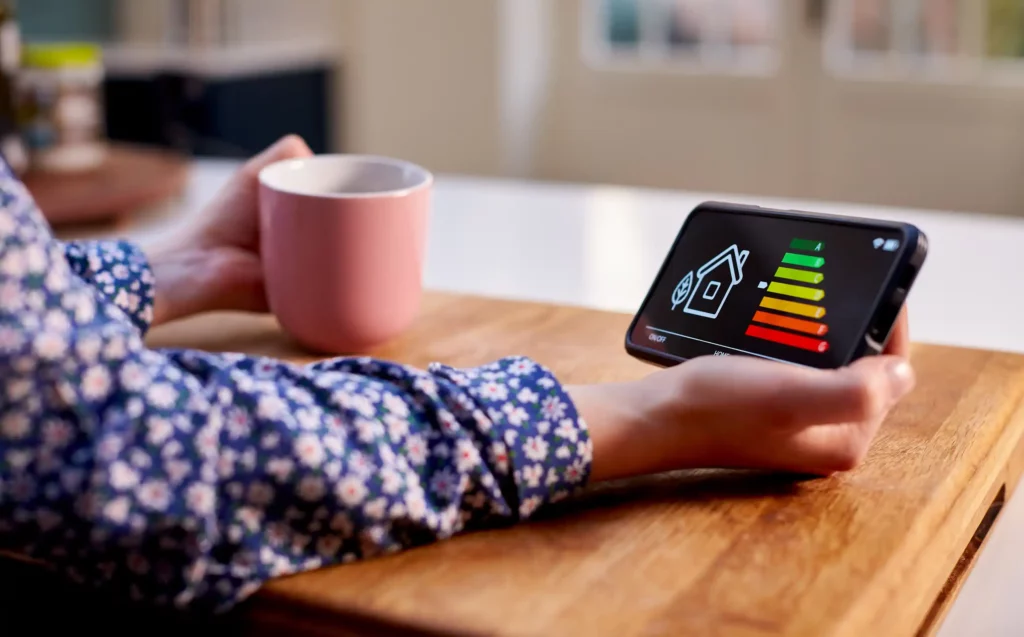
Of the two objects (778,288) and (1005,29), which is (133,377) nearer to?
(778,288)

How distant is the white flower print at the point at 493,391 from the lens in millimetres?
544

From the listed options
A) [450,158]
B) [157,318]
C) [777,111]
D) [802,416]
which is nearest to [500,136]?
[450,158]

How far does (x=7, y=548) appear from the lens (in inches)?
20.1

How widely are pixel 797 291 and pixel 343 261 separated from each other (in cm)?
29

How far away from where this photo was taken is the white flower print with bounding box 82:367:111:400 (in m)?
0.47

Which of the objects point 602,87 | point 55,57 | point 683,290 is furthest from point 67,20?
point 683,290

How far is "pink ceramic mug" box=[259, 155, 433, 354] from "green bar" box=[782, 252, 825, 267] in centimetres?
25

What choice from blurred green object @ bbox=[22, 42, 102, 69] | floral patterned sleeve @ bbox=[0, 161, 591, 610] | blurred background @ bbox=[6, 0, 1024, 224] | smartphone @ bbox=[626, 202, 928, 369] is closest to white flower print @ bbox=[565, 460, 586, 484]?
floral patterned sleeve @ bbox=[0, 161, 591, 610]

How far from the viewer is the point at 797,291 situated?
58 centimetres

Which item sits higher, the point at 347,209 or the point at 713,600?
the point at 347,209

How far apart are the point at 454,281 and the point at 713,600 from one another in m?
0.58

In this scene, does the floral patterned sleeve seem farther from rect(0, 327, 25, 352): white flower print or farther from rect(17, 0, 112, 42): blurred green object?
rect(17, 0, 112, 42): blurred green object

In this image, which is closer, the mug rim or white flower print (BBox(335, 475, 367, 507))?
white flower print (BBox(335, 475, 367, 507))

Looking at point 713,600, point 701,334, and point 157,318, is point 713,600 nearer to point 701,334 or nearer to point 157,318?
point 701,334
